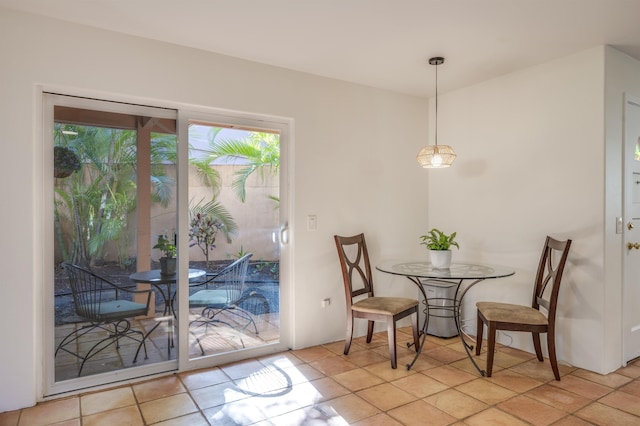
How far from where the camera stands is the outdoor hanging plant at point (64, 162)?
2592 millimetres

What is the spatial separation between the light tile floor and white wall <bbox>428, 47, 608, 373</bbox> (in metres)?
0.50

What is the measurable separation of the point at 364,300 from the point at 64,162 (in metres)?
2.47

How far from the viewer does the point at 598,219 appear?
2.91 m

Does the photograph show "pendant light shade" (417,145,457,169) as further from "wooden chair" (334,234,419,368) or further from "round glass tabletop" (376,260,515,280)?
"wooden chair" (334,234,419,368)

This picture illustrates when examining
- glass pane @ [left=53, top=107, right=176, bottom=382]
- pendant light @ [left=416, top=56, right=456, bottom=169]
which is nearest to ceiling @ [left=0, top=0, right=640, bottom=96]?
pendant light @ [left=416, top=56, right=456, bottom=169]

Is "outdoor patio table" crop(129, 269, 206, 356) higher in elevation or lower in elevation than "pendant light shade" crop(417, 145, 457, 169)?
lower

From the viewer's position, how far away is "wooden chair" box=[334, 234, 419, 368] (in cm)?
310

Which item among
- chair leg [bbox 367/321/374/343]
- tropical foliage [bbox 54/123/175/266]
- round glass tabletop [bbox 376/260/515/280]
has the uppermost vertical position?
tropical foliage [bbox 54/123/175/266]

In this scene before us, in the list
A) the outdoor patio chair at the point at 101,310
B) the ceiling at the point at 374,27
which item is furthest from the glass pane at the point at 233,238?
the ceiling at the point at 374,27

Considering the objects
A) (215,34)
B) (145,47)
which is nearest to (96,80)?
(145,47)

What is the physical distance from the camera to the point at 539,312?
9.75ft

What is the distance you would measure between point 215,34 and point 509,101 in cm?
254

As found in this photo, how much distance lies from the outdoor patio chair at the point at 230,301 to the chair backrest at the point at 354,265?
0.72m

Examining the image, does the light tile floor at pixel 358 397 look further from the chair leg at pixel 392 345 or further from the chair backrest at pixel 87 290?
the chair backrest at pixel 87 290
